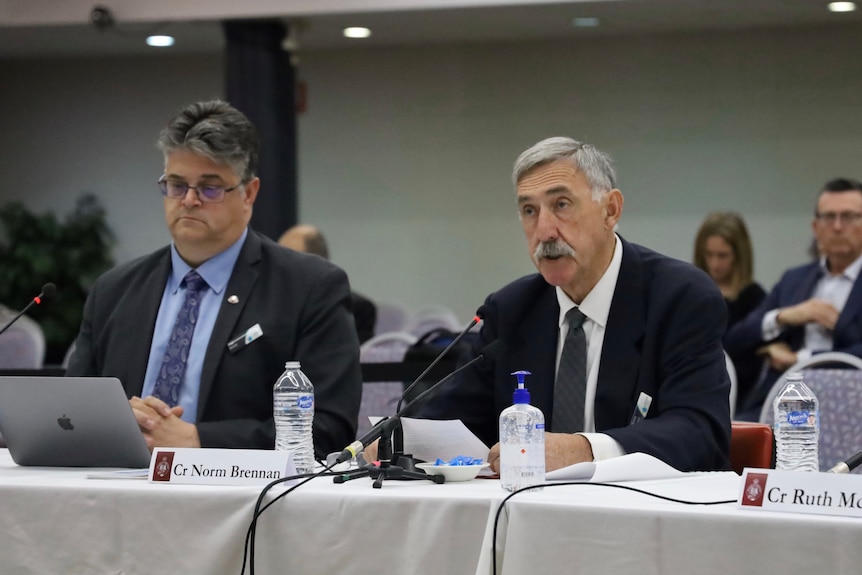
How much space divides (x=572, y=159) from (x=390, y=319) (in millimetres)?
5752

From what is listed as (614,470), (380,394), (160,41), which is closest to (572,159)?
(614,470)

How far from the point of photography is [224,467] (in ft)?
6.66

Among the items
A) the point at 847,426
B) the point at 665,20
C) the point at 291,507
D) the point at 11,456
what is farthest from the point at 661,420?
the point at 665,20

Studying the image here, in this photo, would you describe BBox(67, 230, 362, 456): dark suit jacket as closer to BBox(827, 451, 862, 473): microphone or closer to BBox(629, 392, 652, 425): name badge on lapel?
BBox(629, 392, 652, 425): name badge on lapel

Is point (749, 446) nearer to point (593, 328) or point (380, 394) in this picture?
point (593, 328)

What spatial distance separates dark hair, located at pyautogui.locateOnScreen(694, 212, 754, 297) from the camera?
5871mm

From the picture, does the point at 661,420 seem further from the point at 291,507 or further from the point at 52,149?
the point at 52,149

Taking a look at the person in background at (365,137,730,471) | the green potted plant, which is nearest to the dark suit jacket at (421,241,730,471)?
the person in background at (365,137,730,471)

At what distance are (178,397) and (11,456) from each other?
46 centimetres

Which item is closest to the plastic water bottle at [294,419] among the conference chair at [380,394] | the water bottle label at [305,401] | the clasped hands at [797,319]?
the water bottle label at [305,401]

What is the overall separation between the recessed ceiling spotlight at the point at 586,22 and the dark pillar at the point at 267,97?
215 cm

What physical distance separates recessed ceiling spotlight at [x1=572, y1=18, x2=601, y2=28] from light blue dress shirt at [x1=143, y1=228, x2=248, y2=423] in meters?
6.31

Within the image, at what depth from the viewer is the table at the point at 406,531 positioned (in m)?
1.63

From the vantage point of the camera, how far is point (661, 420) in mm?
2352
